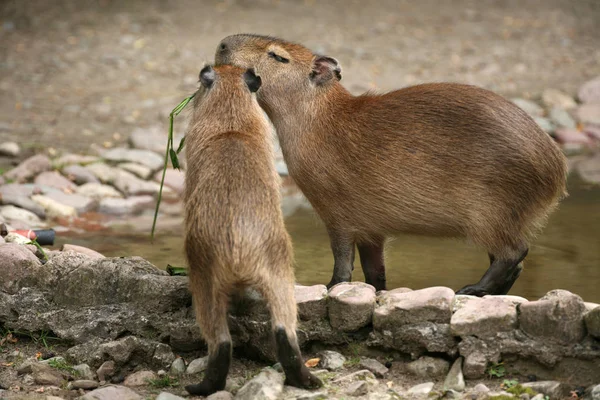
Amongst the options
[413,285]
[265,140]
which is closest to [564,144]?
[413,285]

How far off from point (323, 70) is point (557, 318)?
2015mm

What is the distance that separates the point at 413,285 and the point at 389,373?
1.42 metres

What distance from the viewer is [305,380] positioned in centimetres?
377

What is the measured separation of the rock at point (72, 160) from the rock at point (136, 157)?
0.47 ft

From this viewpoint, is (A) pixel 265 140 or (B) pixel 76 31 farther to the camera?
(B) pixel 76 31

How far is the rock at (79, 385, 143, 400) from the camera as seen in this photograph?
3760 millimetres

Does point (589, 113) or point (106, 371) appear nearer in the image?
point (106, 371)

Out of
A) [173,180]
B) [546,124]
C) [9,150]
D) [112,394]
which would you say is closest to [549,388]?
[112,394]

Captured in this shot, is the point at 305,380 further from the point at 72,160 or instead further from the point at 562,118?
the point at 562,118

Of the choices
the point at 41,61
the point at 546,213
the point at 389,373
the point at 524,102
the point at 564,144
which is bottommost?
the point at 389,373

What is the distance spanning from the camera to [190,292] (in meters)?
4.22

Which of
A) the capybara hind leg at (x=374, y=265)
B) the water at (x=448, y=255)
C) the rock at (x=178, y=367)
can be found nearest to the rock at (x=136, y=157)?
the water at (x=448, y=255)

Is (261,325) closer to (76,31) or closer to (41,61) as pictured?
(41,61)

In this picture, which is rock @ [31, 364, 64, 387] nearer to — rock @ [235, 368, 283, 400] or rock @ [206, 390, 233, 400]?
rock @ [206, 390, 233, 400]
